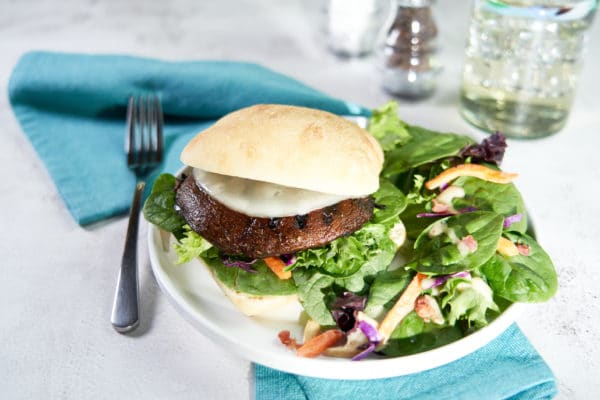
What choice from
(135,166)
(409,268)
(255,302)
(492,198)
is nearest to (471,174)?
(492,198)

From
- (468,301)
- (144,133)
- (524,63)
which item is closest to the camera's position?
(468,301)

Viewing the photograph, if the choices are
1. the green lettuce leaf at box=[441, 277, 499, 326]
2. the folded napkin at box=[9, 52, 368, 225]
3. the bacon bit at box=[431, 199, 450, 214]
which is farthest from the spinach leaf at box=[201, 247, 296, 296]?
the folded napkin at box=[9, 52, 368, 225]

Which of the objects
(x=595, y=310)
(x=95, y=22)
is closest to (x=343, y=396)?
(x=595, y=310)

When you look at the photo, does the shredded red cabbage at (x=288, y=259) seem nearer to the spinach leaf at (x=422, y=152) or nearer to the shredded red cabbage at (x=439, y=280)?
the shredded red cabbage at (x=439, y=280)

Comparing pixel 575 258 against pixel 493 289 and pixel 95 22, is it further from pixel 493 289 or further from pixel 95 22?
pixel 95 22

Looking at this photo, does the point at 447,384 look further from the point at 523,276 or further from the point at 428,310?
the point at 523,276
